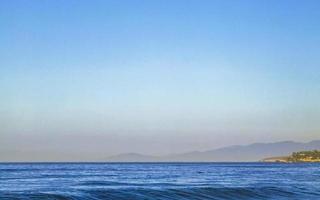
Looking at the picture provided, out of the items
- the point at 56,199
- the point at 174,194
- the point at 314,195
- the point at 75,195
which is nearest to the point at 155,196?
the point at 174,194

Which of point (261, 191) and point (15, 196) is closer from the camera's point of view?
point (15, 196)

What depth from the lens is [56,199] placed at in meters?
32.7

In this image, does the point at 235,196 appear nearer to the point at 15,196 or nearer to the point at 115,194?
the point at 115,194

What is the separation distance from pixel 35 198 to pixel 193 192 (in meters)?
12.4

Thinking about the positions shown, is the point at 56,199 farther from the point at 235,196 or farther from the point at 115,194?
the point at 235,196

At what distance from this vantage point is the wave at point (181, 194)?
3488 cm

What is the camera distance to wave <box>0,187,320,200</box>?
34.9 metres

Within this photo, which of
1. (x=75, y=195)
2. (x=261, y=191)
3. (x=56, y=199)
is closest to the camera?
(x=56, y=199)

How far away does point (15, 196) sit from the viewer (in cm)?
3391

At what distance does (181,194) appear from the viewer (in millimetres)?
39719

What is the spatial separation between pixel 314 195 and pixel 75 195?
1711 cm

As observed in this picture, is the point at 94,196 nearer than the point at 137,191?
Yes

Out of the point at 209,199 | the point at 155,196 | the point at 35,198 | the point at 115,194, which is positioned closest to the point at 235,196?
the point at 209,199

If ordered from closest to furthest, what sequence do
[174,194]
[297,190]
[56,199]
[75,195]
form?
[56,199] < [75,195] < [174,194] < [297,190]
